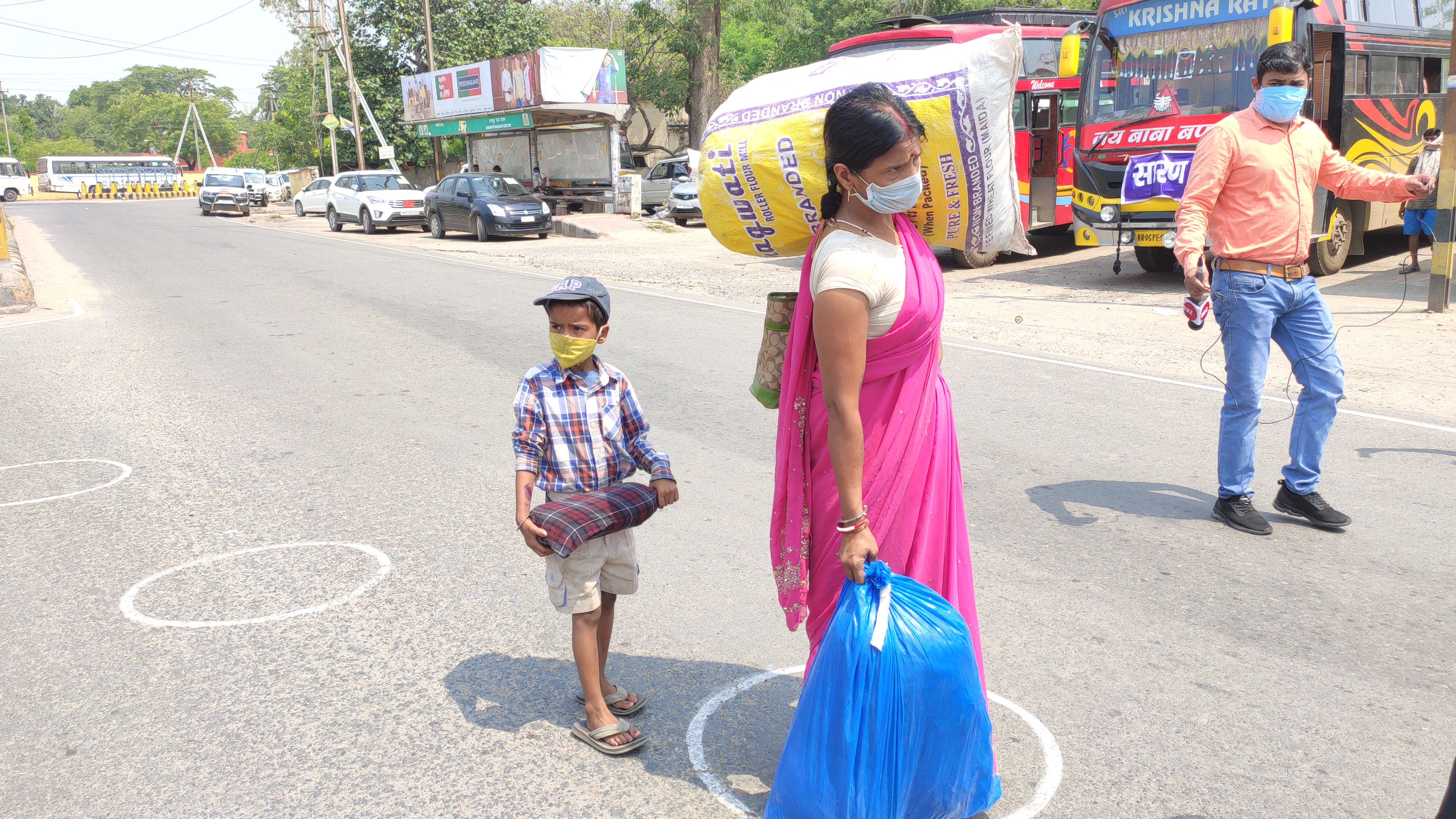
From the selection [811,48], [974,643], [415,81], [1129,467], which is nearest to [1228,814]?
[974,643]

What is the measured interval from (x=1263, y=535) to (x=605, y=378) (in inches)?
123

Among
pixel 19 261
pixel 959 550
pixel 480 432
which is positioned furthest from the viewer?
pixel 19 261

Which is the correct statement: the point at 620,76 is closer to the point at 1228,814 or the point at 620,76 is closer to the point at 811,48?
the point at 811,48

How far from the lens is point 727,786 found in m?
2.86

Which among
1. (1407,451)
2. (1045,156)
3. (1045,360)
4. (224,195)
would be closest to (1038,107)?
(1045,156)

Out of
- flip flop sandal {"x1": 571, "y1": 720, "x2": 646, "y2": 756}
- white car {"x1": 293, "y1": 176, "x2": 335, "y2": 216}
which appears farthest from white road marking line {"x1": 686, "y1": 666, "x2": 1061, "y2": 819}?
white car {"x1": 293, "y1": 176, "x2": 335, "y2": 216}

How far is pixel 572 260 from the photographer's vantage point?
1908 centimetres

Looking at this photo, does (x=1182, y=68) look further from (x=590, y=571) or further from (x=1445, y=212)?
(x=590, y=571)

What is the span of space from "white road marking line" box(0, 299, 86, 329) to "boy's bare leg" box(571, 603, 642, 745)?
11197 mm

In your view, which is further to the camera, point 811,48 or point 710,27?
point 811,48

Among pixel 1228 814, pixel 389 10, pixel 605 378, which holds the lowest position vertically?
pixel 1228 814

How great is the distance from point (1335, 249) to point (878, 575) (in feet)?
42.3

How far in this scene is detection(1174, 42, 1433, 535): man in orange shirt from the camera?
4504mm

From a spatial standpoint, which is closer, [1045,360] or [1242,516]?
[1242,516]
